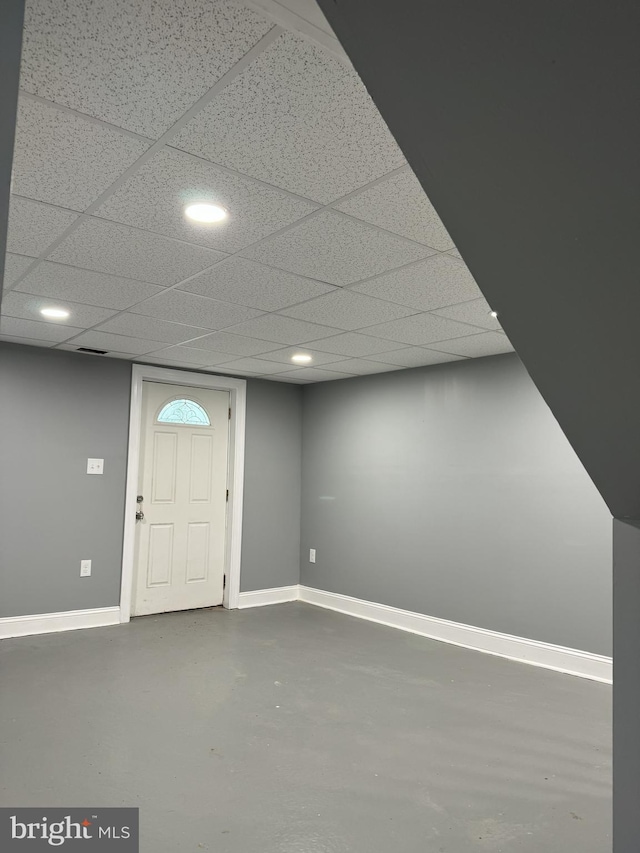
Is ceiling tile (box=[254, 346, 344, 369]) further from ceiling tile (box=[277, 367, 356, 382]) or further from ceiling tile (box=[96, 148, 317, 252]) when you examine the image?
ceiling tile (box=[96, 148, 317, 252])

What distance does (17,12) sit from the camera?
0.91 metres

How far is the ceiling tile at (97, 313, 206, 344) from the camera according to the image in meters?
3.74

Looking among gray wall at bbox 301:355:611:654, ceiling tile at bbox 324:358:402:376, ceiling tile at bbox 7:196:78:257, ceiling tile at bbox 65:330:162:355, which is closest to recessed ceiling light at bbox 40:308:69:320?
ceiling tile at bbox 65:330:162:355

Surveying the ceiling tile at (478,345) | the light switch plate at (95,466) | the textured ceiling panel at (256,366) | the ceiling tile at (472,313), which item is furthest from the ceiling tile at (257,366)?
the ceiling tile at (472,313)

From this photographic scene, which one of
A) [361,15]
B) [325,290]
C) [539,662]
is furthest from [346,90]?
[539,662]

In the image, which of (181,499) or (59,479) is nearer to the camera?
(59,479)

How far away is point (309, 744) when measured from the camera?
2.83 metres

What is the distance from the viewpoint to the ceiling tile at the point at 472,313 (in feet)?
10.5

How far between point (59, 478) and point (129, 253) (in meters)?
2.78

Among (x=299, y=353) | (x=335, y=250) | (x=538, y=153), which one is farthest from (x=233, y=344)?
(x=538, y=153)

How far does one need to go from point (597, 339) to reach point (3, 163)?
0.96 metres

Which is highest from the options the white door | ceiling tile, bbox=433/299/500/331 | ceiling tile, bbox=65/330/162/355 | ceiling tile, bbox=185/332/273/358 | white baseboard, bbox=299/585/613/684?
ceiling tile, bbox=65/330/162/355

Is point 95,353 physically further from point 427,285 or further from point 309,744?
point 309,744

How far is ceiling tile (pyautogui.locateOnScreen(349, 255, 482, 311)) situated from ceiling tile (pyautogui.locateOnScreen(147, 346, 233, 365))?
1.99 m
